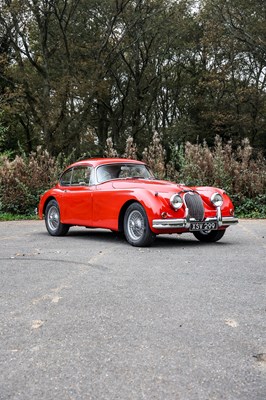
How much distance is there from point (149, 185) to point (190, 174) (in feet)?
26.1

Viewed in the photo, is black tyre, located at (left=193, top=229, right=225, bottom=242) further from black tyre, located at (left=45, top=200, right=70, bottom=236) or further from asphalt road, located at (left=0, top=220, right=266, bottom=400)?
black tyre, located at (left=45, top=200, right=70, bottom=236)

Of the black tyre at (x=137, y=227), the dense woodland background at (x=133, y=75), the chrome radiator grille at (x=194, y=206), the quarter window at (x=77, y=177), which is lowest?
the black tyre at (x=137, y=227)

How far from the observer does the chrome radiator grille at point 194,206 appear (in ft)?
28.9

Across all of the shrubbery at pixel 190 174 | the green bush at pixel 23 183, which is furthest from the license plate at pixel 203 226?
the green bush at pixel 23 183

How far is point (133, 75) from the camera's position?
36.0m

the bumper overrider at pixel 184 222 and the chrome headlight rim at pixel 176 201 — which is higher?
the chrome headlight rim at pixel 176 201

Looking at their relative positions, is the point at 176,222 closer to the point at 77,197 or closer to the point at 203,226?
the point at 203,226

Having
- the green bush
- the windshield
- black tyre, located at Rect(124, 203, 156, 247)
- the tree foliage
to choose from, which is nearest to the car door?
the windshield

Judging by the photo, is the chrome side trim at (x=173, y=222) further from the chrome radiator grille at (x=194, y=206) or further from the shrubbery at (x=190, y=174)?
the shrubbery at (x=190, y=174)

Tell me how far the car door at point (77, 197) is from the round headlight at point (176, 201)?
196 centimetres

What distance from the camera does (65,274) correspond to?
6.19m

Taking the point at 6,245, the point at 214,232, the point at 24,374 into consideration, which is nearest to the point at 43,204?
the point at 6,245

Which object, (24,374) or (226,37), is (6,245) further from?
(226,37)

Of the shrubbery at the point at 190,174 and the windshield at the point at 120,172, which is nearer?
the windshield at the point at 120,172
